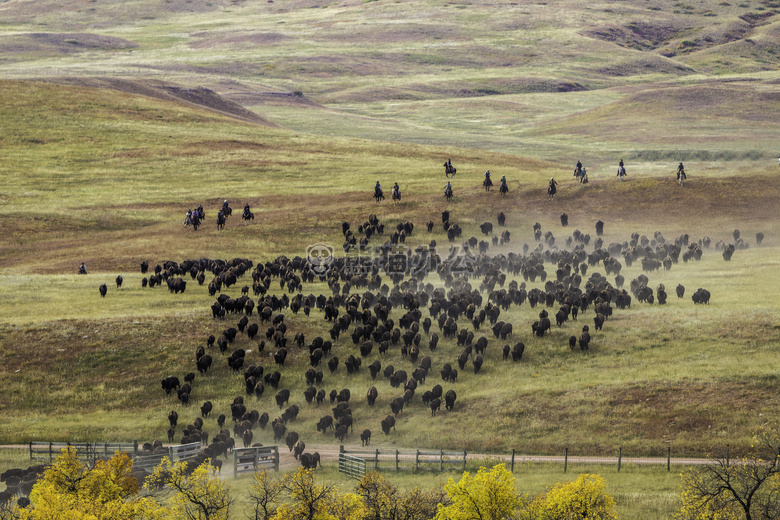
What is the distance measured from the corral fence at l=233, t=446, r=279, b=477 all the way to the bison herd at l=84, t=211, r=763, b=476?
129 cm

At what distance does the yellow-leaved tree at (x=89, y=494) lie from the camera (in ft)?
79.4

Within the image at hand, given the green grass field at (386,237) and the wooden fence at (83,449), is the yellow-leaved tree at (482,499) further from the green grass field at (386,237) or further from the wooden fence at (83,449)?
the wooden fence at (83,449)

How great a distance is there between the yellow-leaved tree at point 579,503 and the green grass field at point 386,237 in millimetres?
2285

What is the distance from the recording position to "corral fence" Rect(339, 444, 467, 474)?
31.8 meters

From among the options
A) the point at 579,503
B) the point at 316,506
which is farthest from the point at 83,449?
the point at 579,503

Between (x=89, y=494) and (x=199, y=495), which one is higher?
(x=199, y=495)

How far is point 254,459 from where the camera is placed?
32.4 metres

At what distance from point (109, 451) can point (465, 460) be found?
15705 millimetres

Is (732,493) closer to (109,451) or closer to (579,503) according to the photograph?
(579,503)

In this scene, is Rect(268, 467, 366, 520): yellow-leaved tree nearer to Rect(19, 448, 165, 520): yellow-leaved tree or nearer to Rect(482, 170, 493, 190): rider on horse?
Rect(19, 448, 165, 520): yellow-leaved tree

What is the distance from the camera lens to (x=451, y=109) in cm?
16250

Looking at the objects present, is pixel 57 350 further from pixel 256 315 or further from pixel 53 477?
pixel 53 477

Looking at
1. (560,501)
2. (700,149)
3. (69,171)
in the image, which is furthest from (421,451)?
(700,149)

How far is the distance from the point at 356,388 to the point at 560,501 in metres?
17.7
